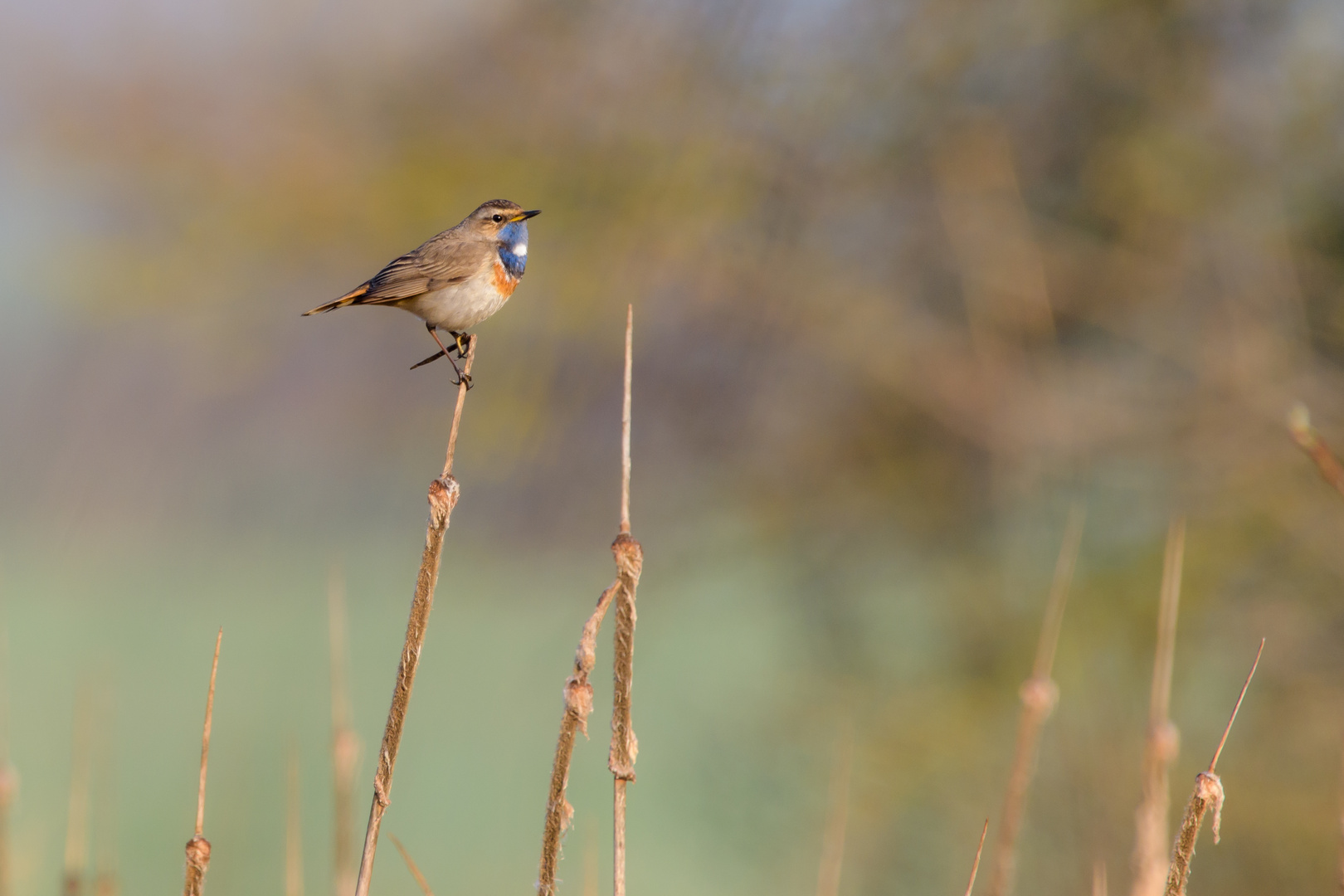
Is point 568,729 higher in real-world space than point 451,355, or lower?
lower

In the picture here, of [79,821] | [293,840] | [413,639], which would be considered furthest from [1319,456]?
[79,821]

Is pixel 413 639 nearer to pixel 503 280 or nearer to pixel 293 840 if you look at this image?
pixel 293 840

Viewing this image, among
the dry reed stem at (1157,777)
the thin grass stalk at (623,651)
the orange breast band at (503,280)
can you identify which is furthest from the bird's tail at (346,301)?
the dry reed stem at (1157,777)

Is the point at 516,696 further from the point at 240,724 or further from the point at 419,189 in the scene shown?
the point at 419,189

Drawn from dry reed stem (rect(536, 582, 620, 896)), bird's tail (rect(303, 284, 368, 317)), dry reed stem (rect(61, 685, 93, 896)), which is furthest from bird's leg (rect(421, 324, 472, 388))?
dry reed stem (rect(61, 685, 93, 896))

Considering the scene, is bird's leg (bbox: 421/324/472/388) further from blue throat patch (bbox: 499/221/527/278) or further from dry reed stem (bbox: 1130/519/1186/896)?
dry reed stem (bbox: 1130/519/1186/896)

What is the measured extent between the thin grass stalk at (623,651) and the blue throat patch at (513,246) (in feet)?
3.07

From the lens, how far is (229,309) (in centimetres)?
622

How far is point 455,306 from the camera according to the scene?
6.13 feet

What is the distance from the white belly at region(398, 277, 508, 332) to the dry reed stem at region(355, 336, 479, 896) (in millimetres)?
654

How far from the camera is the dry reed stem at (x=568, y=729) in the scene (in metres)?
1.08

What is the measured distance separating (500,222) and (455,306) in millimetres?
467

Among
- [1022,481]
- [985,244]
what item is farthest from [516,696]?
[985,244]

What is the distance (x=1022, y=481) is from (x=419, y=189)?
3.33 metres
